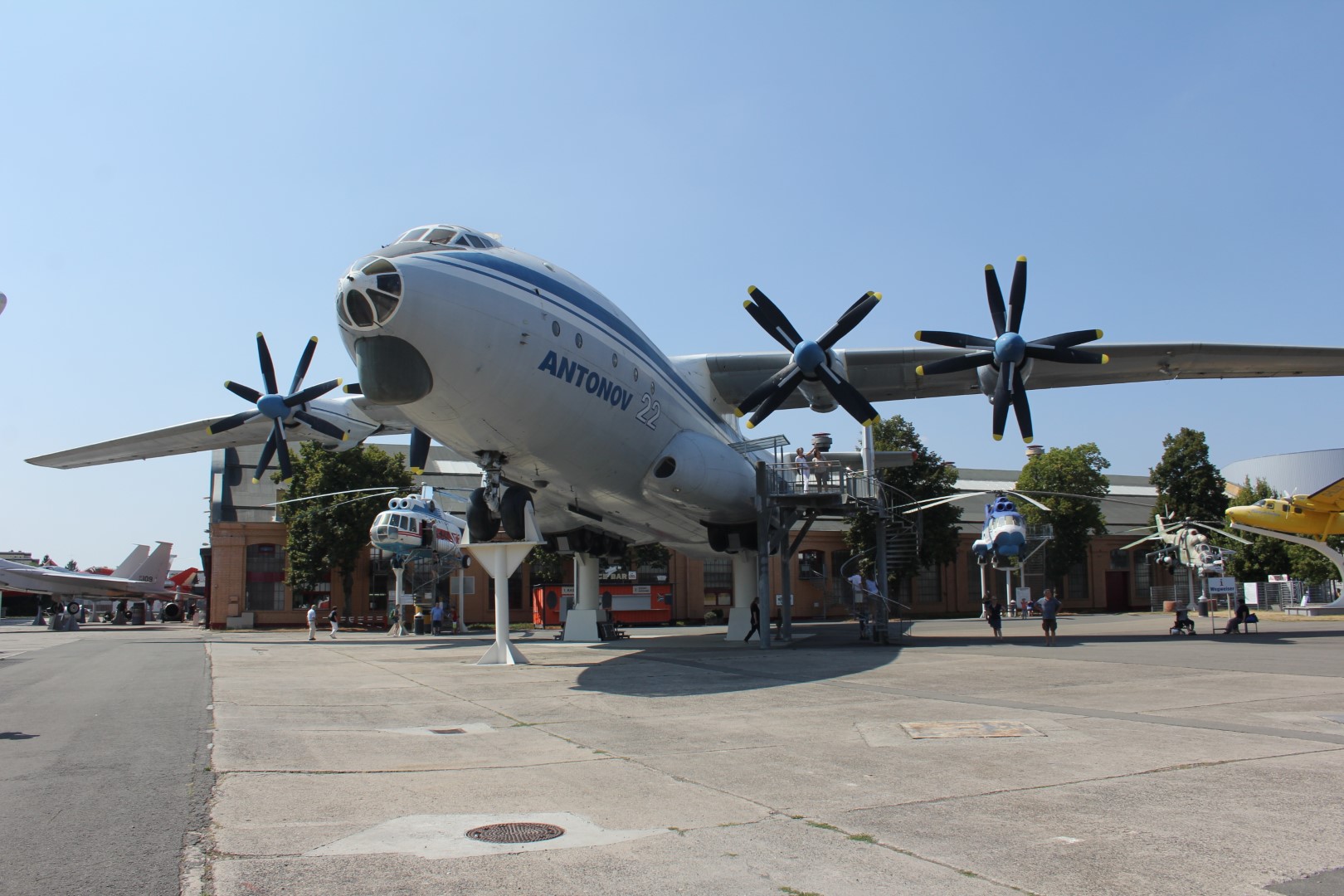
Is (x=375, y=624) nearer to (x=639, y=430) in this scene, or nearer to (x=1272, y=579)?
(x=639, y=430)

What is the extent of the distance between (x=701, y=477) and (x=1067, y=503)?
44164 mm

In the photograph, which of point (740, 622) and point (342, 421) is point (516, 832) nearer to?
point (740, 622)

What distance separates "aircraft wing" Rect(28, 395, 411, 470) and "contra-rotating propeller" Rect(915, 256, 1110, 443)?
1495 centimetres

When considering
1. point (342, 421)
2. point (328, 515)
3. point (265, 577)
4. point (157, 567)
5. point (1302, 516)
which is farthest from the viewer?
point (157, 567)

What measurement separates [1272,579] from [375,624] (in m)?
50.7

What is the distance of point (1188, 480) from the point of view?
184 ft

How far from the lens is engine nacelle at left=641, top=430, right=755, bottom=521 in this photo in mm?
18781

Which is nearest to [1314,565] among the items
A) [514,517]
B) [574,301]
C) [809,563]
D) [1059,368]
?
[809,563]

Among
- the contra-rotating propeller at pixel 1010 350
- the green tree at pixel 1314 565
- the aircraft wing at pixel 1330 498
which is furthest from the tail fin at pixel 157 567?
the green tree at pixel 1314 565

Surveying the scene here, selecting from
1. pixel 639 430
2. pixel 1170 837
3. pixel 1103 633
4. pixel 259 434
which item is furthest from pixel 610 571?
pixel 1170 837

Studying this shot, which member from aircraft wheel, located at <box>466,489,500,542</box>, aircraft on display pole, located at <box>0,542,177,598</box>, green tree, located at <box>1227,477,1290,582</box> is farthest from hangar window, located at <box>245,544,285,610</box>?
green tree, located at <box>1227,477,1290,582</box>

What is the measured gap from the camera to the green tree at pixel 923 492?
164ft

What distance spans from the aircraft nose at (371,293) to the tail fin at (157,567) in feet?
199

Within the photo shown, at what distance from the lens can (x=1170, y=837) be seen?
4984 mm
